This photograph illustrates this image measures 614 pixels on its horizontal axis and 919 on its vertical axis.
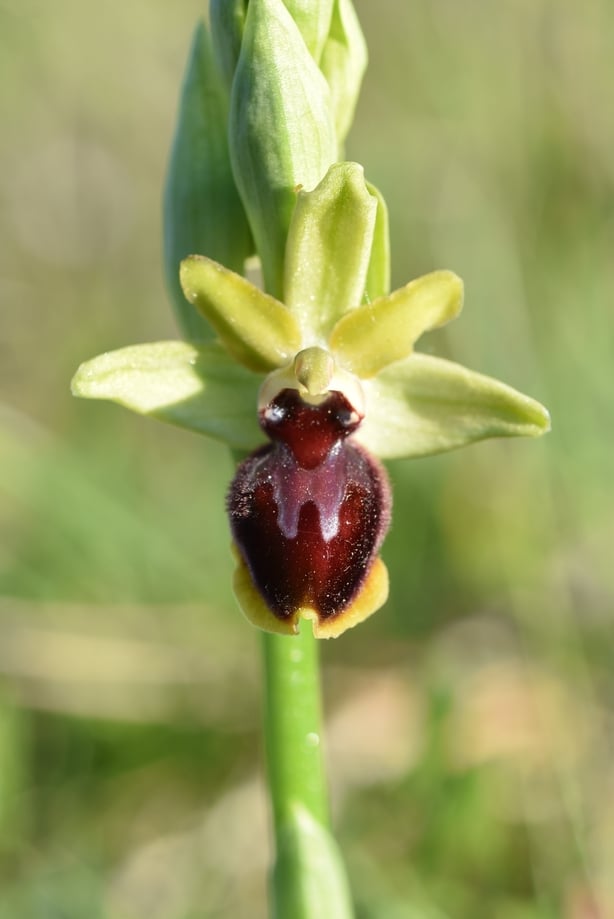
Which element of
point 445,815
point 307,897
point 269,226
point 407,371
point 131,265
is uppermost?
point 131,265

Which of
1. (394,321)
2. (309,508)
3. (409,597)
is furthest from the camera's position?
(409,597)

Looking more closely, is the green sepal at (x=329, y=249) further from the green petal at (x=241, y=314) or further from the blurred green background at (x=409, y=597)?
the blurred green background at (x=409, y=597)

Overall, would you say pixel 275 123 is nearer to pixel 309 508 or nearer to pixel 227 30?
pixel 227 30

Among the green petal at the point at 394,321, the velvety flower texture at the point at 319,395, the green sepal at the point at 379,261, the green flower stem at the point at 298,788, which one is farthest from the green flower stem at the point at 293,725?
the green sepal at the point at 379,261

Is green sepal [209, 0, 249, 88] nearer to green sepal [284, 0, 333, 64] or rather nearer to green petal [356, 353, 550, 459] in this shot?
green sepal [284, 0, 333, 64]

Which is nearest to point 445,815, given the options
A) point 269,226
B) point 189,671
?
point 189,671

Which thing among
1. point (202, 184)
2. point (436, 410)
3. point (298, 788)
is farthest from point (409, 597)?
point (202, 184)

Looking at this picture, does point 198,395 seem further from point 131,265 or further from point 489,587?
point 131,265
